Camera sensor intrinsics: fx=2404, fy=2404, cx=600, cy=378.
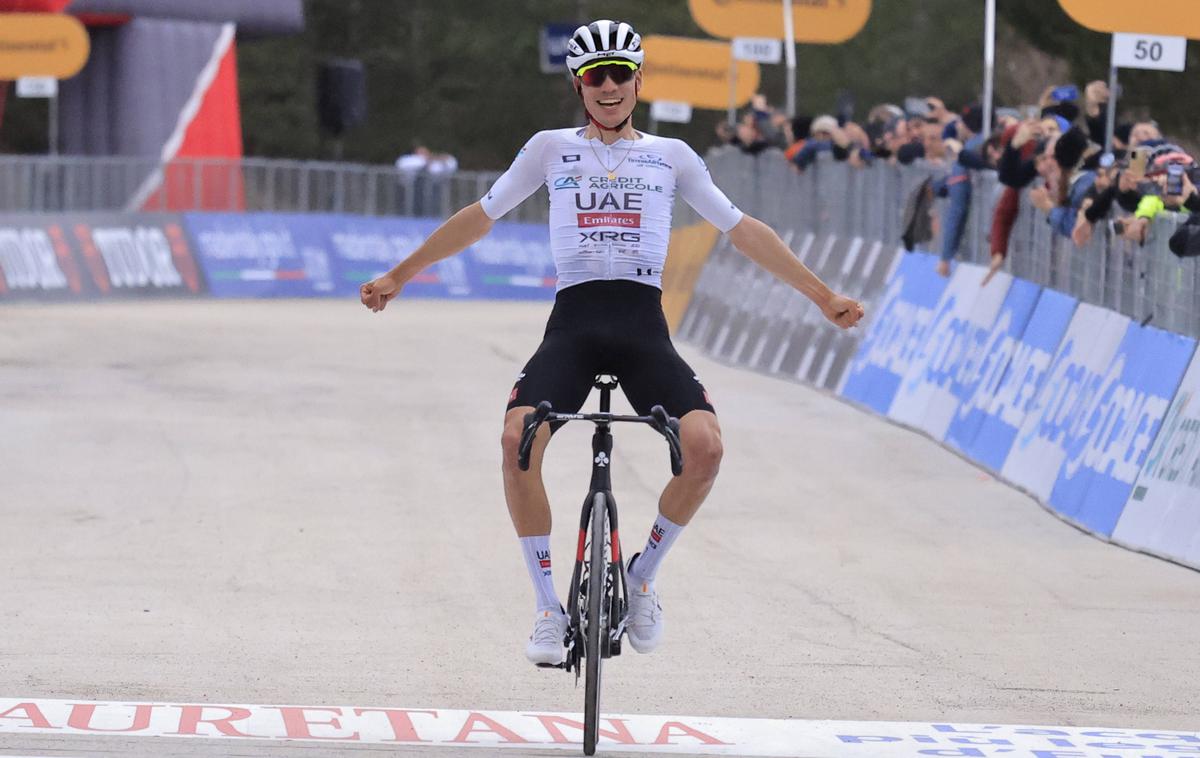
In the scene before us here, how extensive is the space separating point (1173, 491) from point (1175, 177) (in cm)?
195

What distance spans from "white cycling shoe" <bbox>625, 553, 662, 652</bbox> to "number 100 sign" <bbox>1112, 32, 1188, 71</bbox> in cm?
771

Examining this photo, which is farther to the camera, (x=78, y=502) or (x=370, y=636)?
(x=78, y=502)

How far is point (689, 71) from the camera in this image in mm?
34281

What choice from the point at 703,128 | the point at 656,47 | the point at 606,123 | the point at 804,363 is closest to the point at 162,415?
the point at 804,363

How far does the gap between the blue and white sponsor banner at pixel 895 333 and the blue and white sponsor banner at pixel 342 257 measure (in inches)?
699

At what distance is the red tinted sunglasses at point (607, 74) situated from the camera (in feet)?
26.7

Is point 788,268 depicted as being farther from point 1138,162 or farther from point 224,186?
point 224,186

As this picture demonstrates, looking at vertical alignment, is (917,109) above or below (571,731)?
above

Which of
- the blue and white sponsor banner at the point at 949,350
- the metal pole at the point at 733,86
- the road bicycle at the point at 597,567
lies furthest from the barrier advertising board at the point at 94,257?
the road bicycle at the point at 597,567

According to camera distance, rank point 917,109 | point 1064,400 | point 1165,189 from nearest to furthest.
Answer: point 1165,189 → point 1064,400 → point 917,109

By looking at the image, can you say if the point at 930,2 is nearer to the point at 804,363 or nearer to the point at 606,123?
the point at 804,363

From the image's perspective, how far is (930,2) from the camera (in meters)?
69.0

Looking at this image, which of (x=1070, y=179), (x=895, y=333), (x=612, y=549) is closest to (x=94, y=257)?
(x=895, y=333)

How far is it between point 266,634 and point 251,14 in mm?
34155
